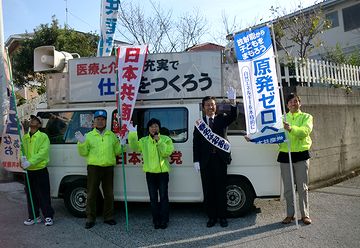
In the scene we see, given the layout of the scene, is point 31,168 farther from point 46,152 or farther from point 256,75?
point 256,75

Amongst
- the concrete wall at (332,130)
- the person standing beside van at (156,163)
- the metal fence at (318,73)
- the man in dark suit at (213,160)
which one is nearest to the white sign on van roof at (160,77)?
the man in dark suit at (213,160)

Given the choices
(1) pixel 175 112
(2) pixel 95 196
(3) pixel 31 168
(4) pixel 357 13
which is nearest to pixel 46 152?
(3) pixel 31 168

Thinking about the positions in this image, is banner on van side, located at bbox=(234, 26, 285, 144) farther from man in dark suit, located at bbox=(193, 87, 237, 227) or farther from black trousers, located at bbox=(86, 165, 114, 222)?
black trousers, located at bbox=(86, 165, 114, 222)

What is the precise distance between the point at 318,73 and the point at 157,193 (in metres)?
4.96

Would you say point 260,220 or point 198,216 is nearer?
point 260,220

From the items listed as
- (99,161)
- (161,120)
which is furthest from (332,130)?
(99,161)

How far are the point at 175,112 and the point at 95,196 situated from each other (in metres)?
1.77

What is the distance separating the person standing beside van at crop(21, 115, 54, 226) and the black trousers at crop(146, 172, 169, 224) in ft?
5.50

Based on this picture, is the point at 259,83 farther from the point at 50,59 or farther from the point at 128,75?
the point at 50,59

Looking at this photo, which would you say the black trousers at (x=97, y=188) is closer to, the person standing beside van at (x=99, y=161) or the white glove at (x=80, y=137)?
the person standing beside van at (x=99, y=161)

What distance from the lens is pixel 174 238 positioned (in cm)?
493

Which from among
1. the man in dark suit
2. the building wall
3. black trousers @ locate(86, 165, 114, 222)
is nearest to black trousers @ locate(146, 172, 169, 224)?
the man in dark suit

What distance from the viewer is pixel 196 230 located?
17.1 ft

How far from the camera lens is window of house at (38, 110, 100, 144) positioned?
5961mm
